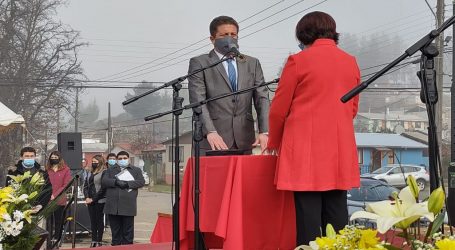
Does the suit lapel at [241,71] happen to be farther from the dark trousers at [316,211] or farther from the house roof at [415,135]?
the house roof at [415,135]

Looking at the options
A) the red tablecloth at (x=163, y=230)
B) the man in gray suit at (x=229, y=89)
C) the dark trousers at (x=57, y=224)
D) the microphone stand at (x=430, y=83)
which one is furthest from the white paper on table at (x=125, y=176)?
the microphone stand at (x=430, y=83)

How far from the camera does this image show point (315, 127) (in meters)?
2.74

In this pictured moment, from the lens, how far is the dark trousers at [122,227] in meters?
8.03

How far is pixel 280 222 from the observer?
9.61 ft

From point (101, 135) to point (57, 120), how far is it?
52317 mm

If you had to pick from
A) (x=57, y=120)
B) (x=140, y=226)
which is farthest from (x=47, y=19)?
(x=140, y=226)

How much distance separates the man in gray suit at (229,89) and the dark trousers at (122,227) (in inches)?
191

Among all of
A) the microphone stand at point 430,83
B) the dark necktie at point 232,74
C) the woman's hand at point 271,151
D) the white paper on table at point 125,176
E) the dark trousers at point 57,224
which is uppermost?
the dark necktie at point 232,74

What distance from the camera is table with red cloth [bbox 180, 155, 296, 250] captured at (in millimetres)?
2797

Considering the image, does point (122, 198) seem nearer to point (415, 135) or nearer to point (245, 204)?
point (245, 204)

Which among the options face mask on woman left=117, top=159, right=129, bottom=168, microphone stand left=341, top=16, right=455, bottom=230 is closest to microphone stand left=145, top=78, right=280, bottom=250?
microphone stand left=341, top=16, right=455, bottom=230

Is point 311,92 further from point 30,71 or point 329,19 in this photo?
point 30,71

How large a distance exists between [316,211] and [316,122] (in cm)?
43

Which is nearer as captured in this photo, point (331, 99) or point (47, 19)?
point (331, 99)
